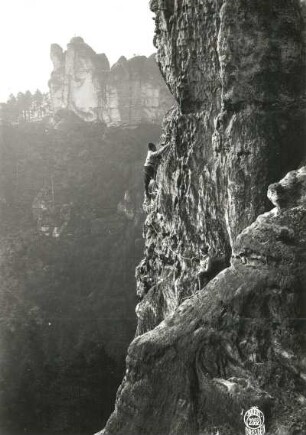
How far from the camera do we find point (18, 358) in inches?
1358

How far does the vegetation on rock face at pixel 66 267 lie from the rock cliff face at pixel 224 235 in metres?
21.1

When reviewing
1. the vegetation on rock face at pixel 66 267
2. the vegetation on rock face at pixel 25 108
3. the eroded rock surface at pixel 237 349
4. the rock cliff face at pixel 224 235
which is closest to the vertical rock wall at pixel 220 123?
the rock cliff face at pixel 224 235

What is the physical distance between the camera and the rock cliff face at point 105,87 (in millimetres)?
58969

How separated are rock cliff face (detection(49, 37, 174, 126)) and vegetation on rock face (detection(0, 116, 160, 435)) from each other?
1.81 meters

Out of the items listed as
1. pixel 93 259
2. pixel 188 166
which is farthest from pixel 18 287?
pixel 188 166

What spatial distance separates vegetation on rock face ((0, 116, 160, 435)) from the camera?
32.0 metres

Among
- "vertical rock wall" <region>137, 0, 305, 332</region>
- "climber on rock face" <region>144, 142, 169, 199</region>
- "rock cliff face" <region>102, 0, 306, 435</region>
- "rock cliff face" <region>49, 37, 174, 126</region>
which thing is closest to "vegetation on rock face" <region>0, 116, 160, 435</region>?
"rock cliff face" <region>49, 37, 174, 126</region>

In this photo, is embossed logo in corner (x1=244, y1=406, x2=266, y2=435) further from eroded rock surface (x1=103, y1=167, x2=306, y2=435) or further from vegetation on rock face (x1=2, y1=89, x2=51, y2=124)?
vegetation on rock face (x1=2, y1=89, x2=51, y2=124)

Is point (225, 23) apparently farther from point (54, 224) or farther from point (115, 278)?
point (54, 224)

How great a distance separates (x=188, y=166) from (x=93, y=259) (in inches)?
1331

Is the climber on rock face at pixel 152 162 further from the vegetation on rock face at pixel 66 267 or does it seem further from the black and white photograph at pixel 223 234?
the vegetation on rock face at pixel 66 267

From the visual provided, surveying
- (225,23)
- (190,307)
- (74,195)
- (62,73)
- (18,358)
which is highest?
(62,73)

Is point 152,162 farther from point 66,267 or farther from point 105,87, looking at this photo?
point 105,87

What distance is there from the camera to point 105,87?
196 ft
